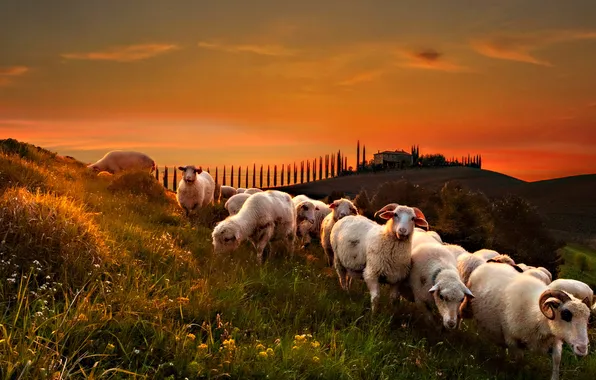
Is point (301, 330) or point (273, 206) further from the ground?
point (273, 206)

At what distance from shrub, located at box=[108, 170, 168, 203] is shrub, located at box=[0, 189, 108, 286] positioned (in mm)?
11796

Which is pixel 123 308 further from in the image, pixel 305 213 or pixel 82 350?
pixel 305 213

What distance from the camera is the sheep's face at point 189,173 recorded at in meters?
17.1

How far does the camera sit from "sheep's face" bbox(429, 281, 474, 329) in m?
7.44

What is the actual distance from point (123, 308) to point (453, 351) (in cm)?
514

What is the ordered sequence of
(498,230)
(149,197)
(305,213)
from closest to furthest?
1. (305,213)
2. (149,197)
3. (498,230)

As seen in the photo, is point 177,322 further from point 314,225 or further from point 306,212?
point 314,225

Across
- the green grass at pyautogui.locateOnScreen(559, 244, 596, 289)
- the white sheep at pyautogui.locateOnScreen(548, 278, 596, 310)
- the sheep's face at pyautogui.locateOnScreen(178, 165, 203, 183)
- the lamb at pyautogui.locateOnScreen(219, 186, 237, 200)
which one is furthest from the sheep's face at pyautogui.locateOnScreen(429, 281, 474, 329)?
the green grass at pyautogui.locateOnScreen(559, 244, 596, 289)

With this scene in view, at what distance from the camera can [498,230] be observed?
2730 cm

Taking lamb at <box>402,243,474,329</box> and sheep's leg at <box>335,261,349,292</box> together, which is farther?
sheep's leg at <box>335,261,349,292</box>

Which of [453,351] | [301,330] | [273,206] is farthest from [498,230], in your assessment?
[301,330]

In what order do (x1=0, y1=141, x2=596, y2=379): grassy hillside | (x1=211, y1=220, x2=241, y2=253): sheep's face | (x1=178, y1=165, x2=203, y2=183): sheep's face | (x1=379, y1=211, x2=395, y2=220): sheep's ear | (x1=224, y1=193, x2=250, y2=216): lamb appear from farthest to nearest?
1. (x1=178, y1=165, x2=203, y2=183): sheep's face
2. (x1=224, y1=193, x2=250, y2=216): lamb
3. (x1=211, y1=220, x2=241, y2=253): sheep's face
4. (x1=379, y1=211, x2=395, y2=220): sheep's ear
5. (x1=0, y1=141, x2=596, y2=379): grassy hillside

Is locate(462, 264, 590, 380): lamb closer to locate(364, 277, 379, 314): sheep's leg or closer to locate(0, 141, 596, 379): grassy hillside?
locate(0, 141, 596, 379): grassy hillside

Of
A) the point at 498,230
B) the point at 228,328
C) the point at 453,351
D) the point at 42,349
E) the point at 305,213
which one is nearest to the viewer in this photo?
the point at 42,349
